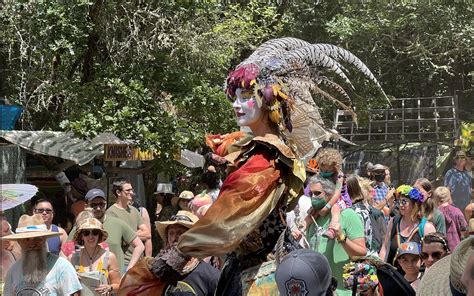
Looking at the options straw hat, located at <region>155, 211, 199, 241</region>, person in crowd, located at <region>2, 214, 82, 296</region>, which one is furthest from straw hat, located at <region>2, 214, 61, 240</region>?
straw hat, located at <region>155, 211, 199, 241</region>

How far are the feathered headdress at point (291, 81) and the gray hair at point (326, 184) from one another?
1.74m

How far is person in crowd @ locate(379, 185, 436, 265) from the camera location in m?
8.09

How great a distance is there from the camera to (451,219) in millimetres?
9734

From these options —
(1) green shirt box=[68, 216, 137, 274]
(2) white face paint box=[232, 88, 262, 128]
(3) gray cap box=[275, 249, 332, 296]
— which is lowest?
(1) green shirt box=[68, 216, 137, 274]

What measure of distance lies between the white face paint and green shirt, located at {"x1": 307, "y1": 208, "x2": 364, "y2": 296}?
2.24 meters

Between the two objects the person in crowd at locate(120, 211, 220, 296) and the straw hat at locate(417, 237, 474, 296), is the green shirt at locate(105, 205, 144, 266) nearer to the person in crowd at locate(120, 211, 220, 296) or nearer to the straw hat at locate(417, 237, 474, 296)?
the person in crowd at locate(120, 211, 220, 296)

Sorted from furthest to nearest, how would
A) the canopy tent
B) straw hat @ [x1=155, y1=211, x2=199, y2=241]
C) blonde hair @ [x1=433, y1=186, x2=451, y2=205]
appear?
the canopy tent, blonde hair @ [x1=433, y1=186, x2=451, y2=205], straw hat @ [x1=155, y1=211, x2=199, y2=241]

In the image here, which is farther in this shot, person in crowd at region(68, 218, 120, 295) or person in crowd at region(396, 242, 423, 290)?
person in crowd at region(68, 218, 120, 295)

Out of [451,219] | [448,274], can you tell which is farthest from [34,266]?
[451,219]

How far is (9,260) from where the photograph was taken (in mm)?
7328

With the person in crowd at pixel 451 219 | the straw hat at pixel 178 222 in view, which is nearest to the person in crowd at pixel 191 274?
the straw hat at pixel 178 222

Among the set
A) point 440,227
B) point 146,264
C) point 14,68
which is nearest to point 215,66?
point 14,68

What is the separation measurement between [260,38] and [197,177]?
2900 millimetres

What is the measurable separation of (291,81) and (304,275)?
5.61ft
